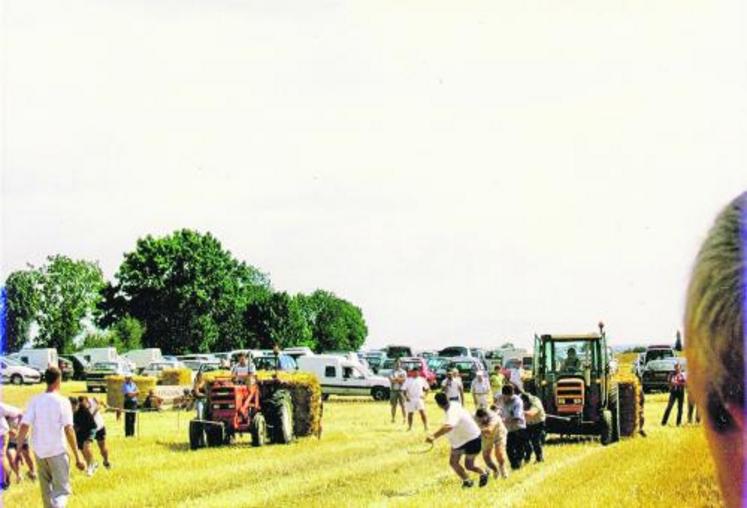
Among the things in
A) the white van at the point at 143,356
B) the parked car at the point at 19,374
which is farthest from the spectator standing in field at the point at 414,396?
the white van at the point at 143,356

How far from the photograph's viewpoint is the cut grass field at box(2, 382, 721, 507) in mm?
17734

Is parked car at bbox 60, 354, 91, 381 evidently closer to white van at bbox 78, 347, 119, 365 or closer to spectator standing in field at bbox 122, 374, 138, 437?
white van at bbox 78, 347, 119, 365

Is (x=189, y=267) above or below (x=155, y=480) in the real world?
above

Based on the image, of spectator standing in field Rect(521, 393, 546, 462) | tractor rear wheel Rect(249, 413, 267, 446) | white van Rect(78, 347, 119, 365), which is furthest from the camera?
white van Rect(78, 347, 119, 365)

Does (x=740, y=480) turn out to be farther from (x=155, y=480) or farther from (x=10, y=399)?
(x=10, y=399)

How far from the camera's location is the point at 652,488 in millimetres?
17172

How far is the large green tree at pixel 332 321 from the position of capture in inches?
6432

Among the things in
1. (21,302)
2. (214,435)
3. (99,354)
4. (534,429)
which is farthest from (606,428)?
(21,302)

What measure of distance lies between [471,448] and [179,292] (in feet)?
296

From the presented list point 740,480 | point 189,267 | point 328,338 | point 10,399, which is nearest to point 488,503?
point 740,480

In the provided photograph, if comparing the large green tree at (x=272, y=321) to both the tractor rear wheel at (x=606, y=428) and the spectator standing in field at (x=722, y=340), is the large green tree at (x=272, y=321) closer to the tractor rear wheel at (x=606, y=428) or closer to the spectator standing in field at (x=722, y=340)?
the tractor rear wheel at (x=606, y=428)

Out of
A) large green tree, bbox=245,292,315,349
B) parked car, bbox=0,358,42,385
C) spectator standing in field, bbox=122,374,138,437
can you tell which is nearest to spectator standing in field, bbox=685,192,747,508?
spectator standing in field, bbox=122,374,138,437

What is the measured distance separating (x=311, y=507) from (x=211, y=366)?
42.1 metres

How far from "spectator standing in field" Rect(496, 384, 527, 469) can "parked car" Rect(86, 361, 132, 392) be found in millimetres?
41110
